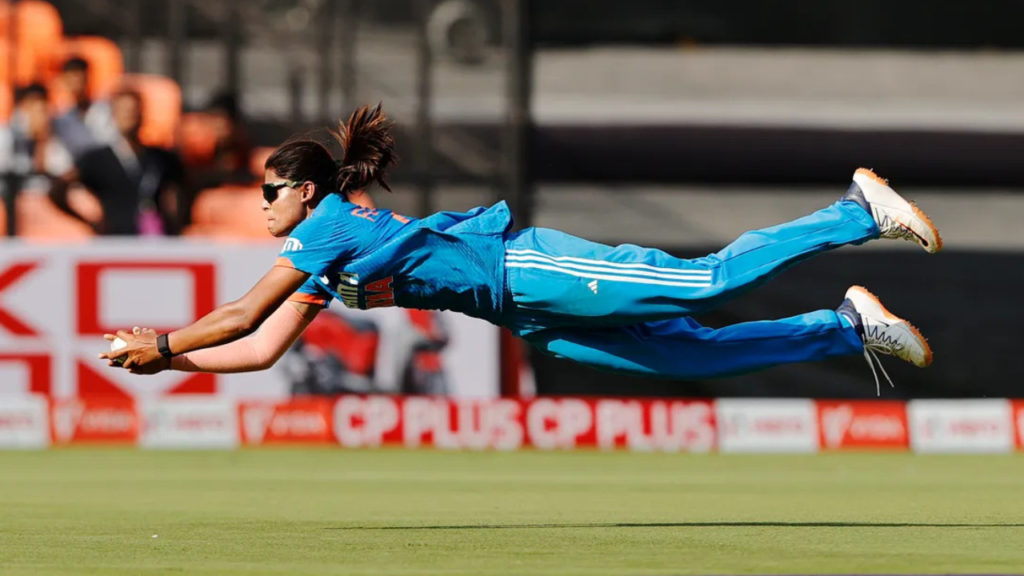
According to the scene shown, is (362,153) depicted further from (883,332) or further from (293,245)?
(883,332)

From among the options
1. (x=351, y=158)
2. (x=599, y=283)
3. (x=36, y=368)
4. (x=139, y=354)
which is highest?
(x=351, y=158)

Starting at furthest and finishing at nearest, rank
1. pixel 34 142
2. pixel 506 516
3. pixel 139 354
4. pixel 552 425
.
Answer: pixel 34 142 < pixel 552 425 < pixel 506 516 < pixel 139 354

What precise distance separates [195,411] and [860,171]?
9690 mm

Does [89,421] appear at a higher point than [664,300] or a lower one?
lower

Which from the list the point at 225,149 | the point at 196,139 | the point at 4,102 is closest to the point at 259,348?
the point at 225,149

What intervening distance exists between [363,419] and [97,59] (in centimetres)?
562

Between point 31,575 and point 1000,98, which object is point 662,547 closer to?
point 31,575

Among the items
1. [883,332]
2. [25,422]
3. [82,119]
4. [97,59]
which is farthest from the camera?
[97,59]

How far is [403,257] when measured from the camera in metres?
7.61

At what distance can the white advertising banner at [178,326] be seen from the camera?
17062 millimetres

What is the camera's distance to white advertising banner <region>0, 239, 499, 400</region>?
56.0ft

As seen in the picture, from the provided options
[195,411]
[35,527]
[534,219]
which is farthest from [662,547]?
[534,219]

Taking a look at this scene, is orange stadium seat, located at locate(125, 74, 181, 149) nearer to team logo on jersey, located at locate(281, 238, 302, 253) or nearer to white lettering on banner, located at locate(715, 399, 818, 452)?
white lettering on banner, located at locate(715, 399, 818, 452)

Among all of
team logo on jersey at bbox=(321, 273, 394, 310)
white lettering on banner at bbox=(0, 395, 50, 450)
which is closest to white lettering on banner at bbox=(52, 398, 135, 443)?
white lettering on banner at bbox=(0, 395, 50, 450)
